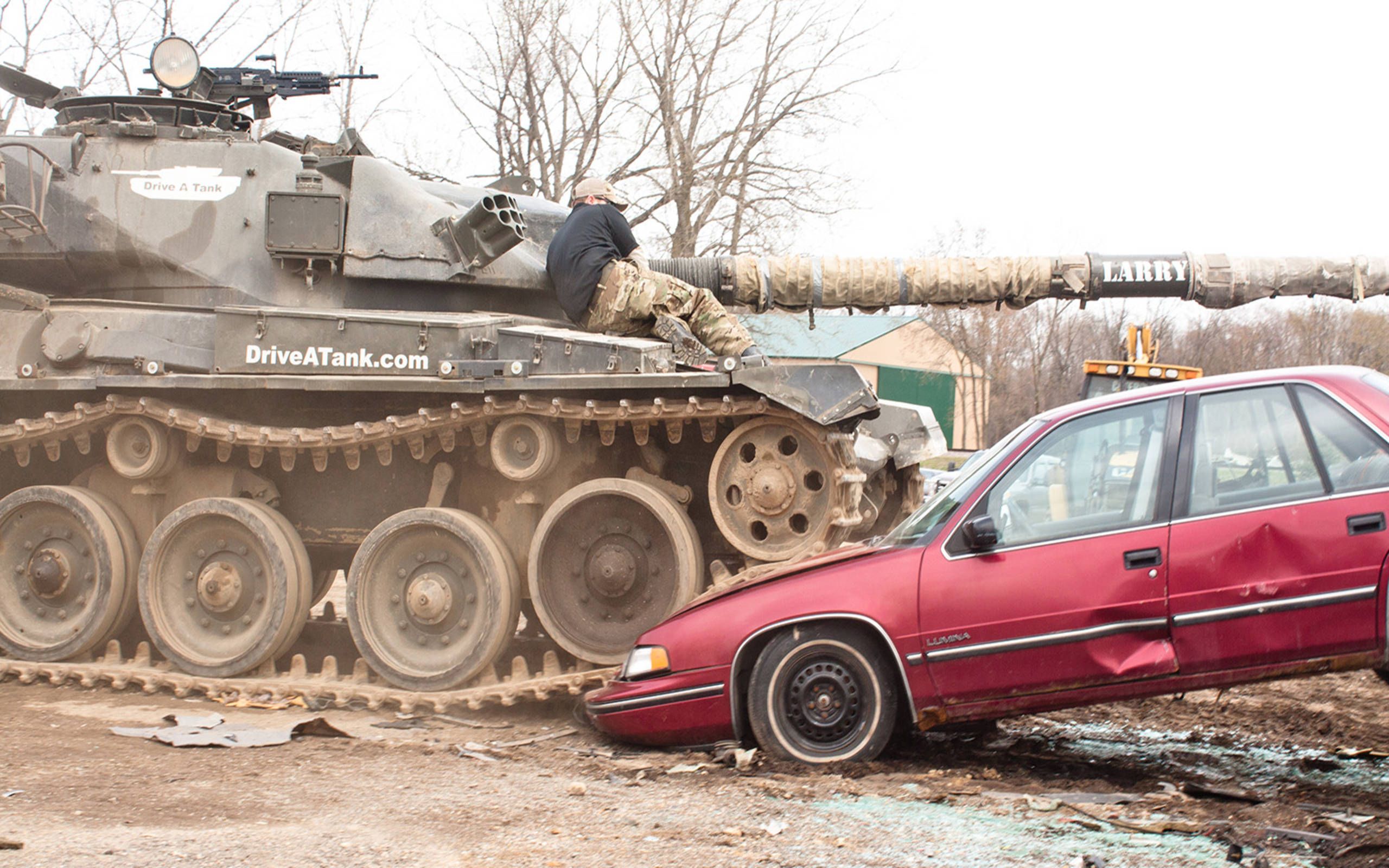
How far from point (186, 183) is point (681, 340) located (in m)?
3.34

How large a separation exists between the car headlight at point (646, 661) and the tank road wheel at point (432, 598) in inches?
65.8

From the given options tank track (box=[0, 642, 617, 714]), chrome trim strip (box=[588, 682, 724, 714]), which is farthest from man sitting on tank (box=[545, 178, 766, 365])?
chrome trim strip (box=[588, 682, 724, 714])

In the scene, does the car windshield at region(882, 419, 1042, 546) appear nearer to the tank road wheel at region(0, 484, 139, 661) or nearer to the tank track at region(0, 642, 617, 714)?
the tank track at region(0, 642, 617, 714)

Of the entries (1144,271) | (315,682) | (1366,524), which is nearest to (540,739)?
(315,682)

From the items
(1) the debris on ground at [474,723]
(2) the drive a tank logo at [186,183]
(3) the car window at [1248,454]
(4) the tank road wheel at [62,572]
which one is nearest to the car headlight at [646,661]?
(1) the debris on ground at [474,723]

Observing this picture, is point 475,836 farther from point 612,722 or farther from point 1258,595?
point 1258,595

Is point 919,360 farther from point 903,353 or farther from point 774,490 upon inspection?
point 774,490

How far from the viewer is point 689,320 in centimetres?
737

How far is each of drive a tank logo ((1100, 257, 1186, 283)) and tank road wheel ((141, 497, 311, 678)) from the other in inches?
214

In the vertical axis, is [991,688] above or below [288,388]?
below

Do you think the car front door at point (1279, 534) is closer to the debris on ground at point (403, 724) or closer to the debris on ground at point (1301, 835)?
the debris on ground at point (1301, 835)

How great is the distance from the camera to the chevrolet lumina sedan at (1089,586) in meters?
4.64

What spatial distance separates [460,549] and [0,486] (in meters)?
3.49

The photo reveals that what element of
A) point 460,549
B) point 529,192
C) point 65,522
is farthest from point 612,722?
point 529,192
